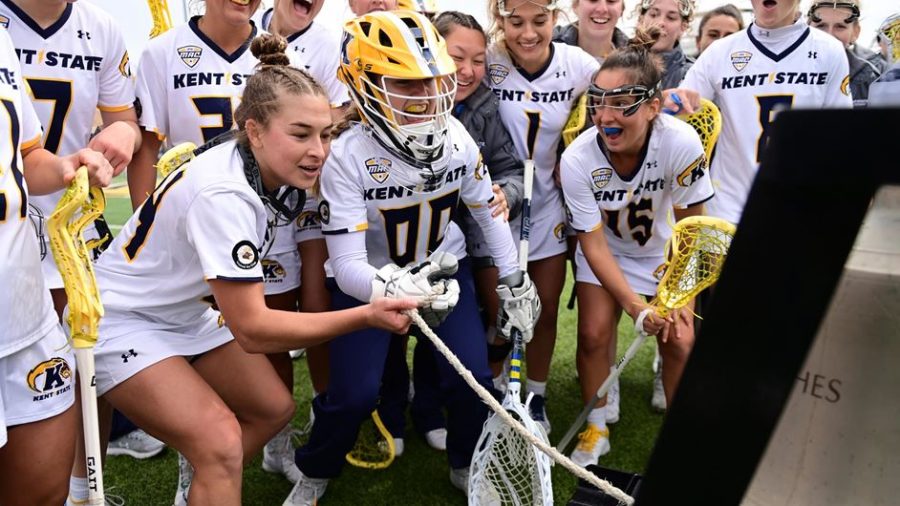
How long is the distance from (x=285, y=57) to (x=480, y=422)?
5.32ft

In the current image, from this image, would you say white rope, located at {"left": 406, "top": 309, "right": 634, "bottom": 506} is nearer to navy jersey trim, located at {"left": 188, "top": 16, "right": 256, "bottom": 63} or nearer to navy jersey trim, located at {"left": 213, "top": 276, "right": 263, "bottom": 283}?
navy jersey trim, located at {"left": 213, "top": 276, "right": 263, "bottom": 283}

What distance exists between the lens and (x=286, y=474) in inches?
131

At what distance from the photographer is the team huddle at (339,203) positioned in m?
2.23

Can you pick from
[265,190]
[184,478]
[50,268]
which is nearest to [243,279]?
[265,190]

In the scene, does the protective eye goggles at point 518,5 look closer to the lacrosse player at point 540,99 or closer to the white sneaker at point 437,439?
the lacrosse player at point 540,99

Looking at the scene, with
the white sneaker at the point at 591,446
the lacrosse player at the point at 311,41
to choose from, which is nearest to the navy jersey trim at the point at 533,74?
the lacrosse player at the point at 311,41

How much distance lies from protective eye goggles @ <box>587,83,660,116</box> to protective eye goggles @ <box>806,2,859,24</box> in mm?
2180

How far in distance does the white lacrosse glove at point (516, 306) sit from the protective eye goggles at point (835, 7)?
3030mm

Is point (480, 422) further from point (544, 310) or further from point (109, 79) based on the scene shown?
point (109, 79)

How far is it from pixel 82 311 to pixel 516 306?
5.14 ft

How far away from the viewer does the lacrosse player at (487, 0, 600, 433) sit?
11.3 feet

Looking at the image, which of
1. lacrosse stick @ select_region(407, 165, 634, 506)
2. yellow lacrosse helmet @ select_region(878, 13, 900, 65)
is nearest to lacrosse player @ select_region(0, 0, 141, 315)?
lacrosse stick @ select_region(407, 165, 634, 506)

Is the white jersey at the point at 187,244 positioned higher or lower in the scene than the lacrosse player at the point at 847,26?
lower

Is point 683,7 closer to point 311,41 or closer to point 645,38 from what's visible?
point 645,38
